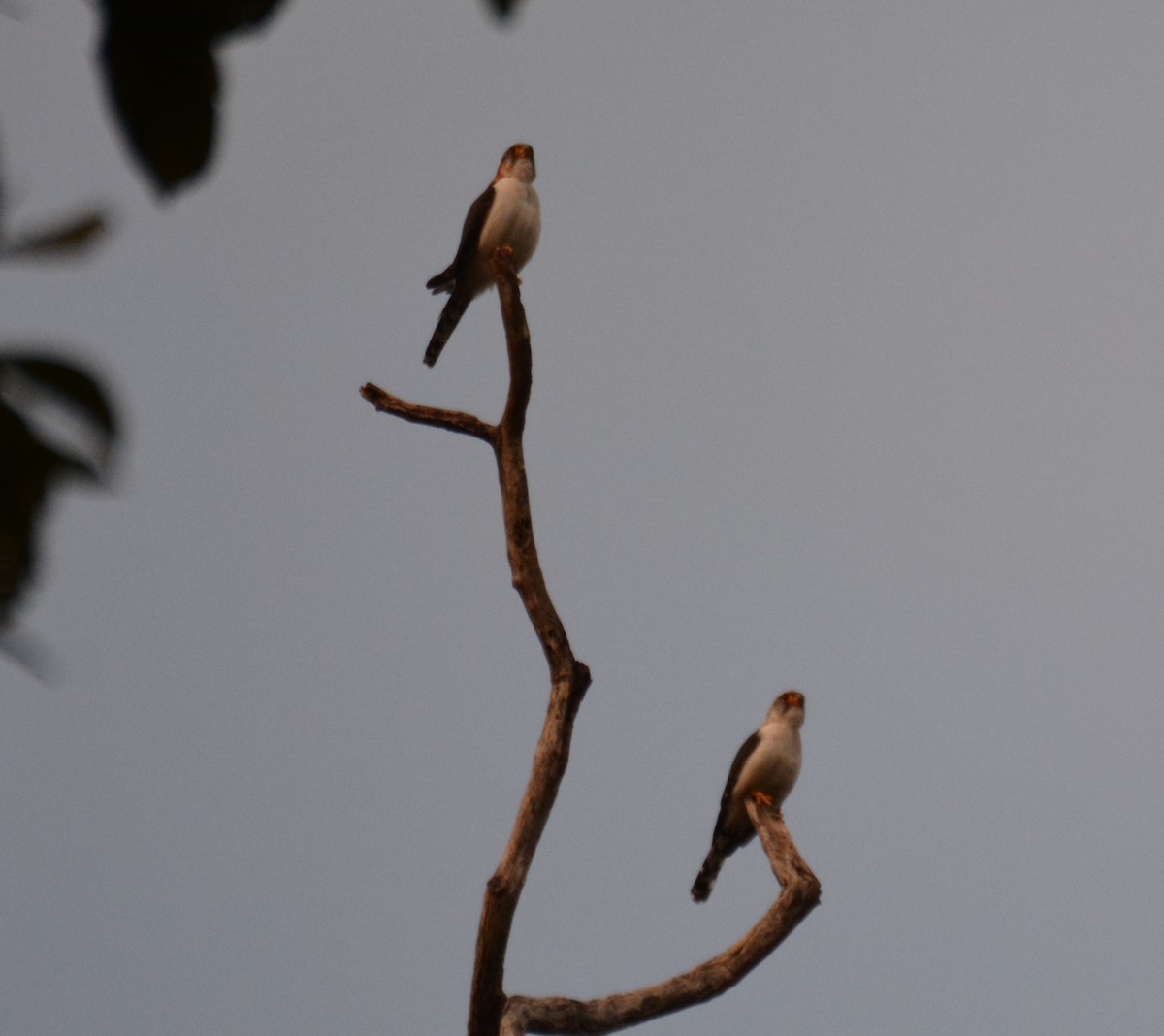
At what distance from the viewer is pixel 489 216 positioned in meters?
9.37

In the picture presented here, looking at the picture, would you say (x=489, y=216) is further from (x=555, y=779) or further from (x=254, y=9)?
(x=254, y=9)

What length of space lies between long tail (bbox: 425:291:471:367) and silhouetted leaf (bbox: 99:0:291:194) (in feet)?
27.1

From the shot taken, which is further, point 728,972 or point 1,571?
point 728,972

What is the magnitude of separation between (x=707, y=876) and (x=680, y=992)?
97.9 inches

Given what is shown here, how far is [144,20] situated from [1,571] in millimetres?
419

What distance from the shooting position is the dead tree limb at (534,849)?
6.09 metres

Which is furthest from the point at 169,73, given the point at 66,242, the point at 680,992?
the point at 680,992

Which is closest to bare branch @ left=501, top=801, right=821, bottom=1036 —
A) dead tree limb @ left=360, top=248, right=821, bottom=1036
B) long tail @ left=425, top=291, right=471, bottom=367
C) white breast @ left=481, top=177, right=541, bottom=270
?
dead tree limb @ left=360, top=248, right=821, bottom=1036

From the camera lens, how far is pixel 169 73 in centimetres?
103

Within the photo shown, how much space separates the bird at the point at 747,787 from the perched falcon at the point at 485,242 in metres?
3.32

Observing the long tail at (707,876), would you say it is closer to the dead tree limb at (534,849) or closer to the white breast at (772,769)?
the white breast at (772,769)

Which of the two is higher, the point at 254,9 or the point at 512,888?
the point at 254,9

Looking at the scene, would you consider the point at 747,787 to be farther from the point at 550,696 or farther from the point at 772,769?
the point at 550,696

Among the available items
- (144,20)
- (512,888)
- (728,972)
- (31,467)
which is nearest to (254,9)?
(144,20)
